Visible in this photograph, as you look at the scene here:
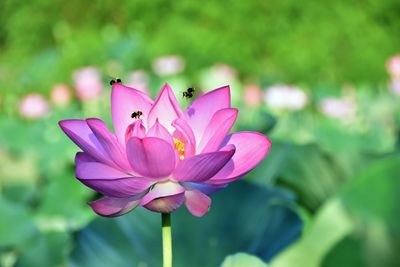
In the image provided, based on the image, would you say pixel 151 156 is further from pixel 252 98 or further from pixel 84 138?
pixel 252 98

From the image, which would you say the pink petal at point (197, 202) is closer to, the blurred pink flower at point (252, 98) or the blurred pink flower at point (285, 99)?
the blurred pink flower at point (285, 99)

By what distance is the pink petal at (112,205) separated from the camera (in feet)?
1.55

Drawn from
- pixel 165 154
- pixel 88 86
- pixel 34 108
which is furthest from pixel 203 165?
pixel 34 108

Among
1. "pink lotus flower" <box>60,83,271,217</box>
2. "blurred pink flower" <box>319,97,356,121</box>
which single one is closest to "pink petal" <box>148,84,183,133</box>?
"pink lotus flower" <box>60,83,271,217</box>

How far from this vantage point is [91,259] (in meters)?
0.81

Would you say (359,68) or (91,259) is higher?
(91,259)

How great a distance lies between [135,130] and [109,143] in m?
0.02

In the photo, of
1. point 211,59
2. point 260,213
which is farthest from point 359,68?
point 260,213

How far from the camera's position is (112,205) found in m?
0.47

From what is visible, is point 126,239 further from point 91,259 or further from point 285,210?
point 285,210

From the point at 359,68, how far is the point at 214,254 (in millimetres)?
4939

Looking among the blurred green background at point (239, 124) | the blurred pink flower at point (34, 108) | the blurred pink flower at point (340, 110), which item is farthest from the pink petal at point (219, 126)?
the blurred pink flower at point (34, 108)

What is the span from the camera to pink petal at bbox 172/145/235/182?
44 centimetres

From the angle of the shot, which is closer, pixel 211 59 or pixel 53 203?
pixel 53 203
